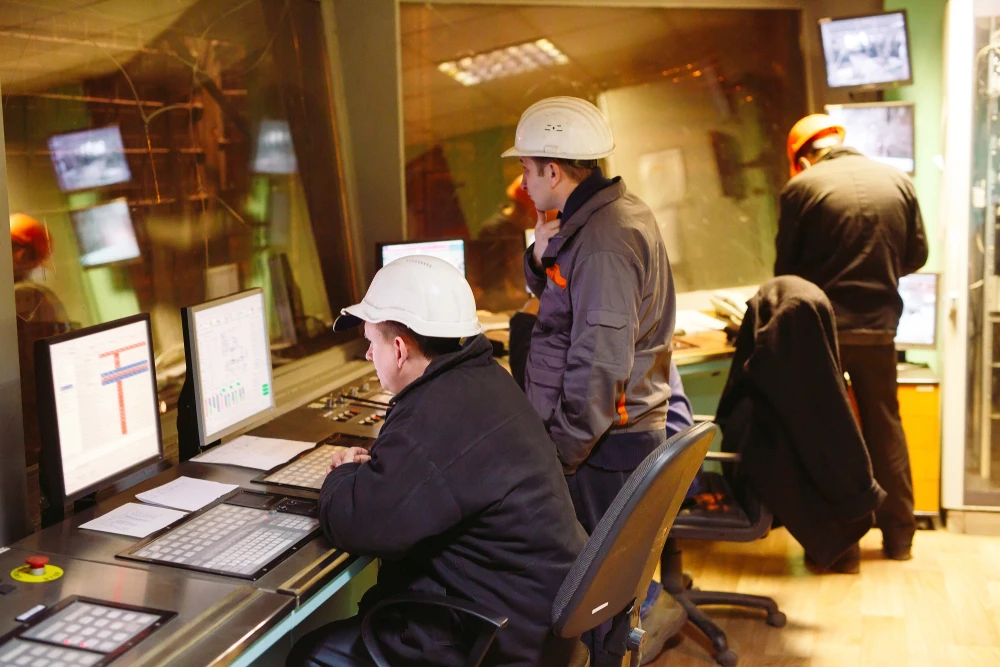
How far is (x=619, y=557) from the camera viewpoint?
6.16 ft

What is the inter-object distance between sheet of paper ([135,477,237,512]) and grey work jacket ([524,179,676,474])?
848 mm

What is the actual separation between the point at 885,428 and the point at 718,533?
124 cm

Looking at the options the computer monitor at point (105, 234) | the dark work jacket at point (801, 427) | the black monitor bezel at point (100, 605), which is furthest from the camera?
the dark work jacket at point (801, 427)

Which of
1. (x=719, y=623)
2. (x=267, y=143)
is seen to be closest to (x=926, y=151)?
(x=719, y=623)

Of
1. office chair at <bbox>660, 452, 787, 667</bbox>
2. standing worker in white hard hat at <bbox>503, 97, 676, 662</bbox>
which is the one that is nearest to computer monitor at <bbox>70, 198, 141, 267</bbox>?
standing worker in white hard hat at <bbox>503, 97, 676, 662</bbox>

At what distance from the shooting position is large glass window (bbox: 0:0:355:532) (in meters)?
2.56

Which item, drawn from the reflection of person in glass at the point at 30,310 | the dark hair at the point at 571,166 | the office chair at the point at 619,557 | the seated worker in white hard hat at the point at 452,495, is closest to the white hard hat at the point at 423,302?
the seated worker in white hard hat at the point at 452,495

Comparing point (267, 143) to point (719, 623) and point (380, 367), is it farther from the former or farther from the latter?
point (719, 623)

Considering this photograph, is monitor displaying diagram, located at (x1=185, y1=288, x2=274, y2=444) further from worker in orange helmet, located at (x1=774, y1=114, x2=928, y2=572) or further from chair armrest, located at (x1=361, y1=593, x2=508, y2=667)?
worker in orange helmet, located at (x1=774, y1=114, x2=928, y2=572)

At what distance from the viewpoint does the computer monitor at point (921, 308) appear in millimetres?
4461

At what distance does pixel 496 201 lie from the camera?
4625 millimetres

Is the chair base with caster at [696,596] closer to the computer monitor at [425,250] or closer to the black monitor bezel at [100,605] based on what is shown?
the computer monitor at [425,250]

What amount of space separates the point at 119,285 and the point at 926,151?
11.8 feet

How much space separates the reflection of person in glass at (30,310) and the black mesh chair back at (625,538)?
1.40 metres
